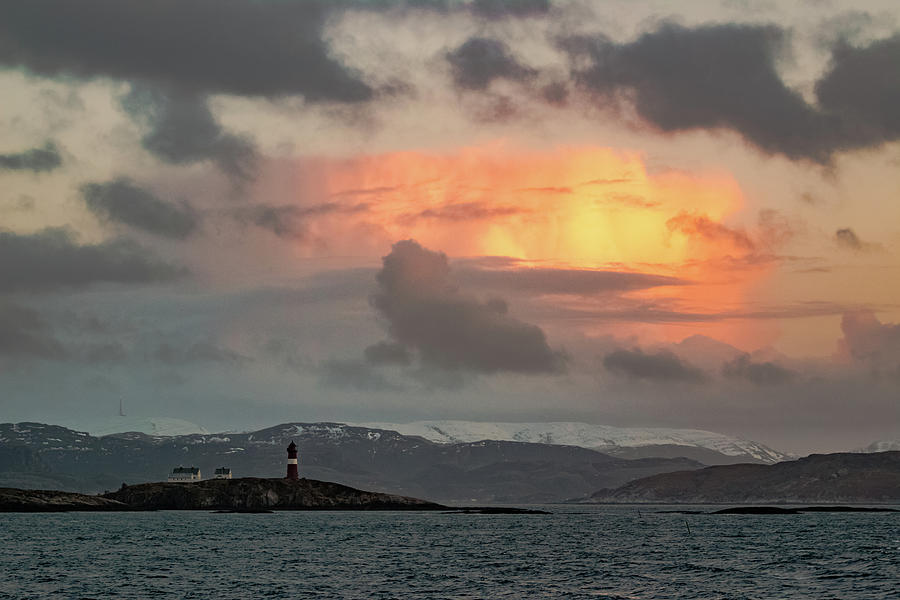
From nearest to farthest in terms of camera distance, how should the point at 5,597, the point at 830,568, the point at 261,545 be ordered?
the point at 5,597 < the point at 830,568 < the point at 261,545

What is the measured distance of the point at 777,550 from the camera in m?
169

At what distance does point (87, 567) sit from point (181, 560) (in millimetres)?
14327

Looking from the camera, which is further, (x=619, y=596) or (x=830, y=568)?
(x=830, y=568)

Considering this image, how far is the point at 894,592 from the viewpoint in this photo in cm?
10706

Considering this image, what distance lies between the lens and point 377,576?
128m

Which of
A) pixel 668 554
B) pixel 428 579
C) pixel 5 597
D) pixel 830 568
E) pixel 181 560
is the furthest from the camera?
pixel 668 554

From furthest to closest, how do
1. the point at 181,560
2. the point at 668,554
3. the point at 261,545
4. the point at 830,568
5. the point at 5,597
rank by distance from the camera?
the point at 261,545
the point at 668,554
the point at 181,560
the point at 830,568
the point at 5,597

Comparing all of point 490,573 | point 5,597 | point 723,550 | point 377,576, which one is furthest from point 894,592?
point 5,597

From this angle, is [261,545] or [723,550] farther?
[261,545]

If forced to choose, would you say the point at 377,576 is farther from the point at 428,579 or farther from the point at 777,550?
the point at 777,550

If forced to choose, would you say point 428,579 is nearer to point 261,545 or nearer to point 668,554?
point 668,554

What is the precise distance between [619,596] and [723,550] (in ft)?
236

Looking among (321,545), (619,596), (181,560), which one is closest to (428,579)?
(619,596)

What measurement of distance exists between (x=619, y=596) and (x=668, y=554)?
60673 mm
